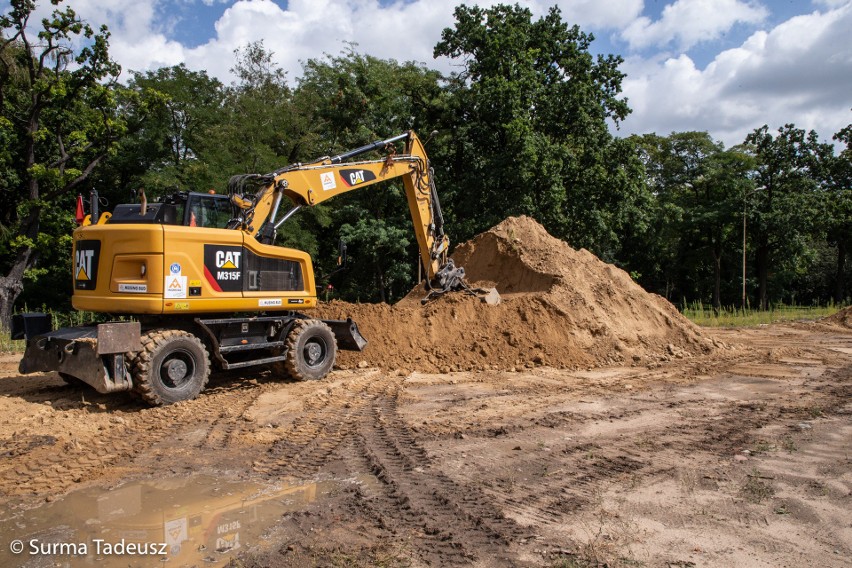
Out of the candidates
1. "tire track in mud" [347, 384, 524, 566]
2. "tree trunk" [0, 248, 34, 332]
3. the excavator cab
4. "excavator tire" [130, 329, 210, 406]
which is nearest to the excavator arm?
the excavator cab

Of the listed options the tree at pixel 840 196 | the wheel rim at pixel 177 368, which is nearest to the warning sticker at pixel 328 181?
the wheel rim at pixel 177 368

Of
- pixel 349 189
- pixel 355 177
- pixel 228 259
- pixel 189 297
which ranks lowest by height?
pixel 189 297

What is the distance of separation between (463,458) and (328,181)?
597 centimetres

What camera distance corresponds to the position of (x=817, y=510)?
4359mm

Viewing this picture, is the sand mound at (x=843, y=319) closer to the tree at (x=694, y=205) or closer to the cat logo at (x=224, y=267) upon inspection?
the tree at (x=694, y=205)

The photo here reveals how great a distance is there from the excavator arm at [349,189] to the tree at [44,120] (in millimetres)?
12746

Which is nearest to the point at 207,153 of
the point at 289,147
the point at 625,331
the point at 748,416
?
the point at 289,147

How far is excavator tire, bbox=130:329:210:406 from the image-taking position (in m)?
7.13

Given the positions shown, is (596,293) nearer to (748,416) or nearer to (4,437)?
(748,416)

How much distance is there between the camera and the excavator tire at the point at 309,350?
8961mm

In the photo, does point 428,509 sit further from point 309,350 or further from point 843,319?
point 843,319

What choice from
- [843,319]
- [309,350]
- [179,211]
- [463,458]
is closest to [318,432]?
[463,458]

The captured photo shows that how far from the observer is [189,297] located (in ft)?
25.1

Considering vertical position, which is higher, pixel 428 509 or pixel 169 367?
pixel 169 367
